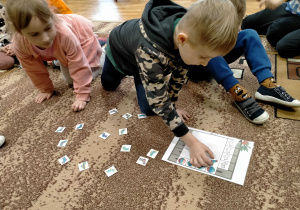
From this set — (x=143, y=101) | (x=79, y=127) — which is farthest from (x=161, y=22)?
(x=79, y=127)

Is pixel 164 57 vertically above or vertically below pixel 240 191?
above

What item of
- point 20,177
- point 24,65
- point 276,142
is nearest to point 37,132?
point 20,177

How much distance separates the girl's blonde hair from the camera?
3.04ft

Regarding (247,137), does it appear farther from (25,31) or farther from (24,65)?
(24,65)

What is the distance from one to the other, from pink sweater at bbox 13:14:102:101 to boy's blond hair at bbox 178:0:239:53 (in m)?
0.79

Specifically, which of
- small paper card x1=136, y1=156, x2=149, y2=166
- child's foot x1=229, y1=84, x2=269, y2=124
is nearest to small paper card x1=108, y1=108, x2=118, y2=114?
small paper card x1=136, y1=156, x2=149, y2=166

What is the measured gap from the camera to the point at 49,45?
1106 millimetres

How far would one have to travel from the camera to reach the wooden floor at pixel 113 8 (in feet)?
8.13

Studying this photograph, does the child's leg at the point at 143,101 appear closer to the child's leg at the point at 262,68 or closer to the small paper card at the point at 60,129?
the small paper card at the point at 60,129

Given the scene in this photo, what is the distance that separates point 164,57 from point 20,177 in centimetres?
74

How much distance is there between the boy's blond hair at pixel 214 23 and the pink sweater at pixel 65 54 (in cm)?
79

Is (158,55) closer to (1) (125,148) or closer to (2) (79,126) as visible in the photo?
(1) (125,148)

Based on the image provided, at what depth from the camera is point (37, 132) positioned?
1.12m

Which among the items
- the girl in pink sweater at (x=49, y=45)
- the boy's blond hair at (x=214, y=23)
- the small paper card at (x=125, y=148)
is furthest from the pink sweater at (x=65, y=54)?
the boy's blond hair at (x=214, y=23)
